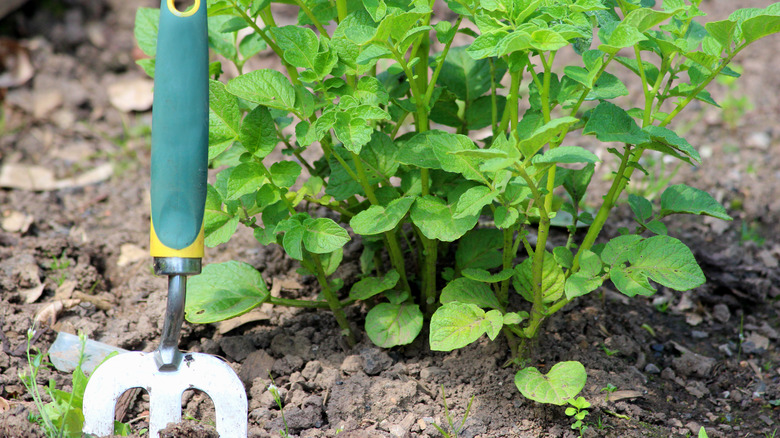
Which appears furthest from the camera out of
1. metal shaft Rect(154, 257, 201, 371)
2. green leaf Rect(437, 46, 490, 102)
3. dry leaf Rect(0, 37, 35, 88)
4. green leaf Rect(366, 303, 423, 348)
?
dry leaf Rect(0, 37, 35, 88)

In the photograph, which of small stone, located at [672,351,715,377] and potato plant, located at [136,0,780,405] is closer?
potato plant, located at [136,0,780,405]

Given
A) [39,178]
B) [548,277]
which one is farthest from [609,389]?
[39,178]

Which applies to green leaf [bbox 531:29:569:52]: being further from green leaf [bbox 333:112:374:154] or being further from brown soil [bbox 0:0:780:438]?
brown soil [bbox 0:0:780:438]

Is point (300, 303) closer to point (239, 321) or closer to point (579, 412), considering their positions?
point (239, 321)

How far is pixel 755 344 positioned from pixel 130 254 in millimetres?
1729

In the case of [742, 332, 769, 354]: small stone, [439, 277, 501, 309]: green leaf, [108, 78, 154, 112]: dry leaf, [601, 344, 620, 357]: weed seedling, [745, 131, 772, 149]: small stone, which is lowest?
[742, 332, 769, 354]: small stone

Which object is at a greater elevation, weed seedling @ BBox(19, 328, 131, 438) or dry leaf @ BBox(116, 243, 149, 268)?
weed seedling @ BBox(19, 328, 131, 438)

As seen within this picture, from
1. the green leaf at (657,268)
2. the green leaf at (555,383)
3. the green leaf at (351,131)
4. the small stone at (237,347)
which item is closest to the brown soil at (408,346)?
the small stone at (237,347)

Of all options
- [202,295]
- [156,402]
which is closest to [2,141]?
[202,295]

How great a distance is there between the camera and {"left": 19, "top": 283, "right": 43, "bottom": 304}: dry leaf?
1688 millimetres

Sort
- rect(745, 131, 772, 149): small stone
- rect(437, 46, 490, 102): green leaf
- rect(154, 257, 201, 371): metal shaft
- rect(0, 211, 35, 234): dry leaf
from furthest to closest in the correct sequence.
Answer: rect(745, 131, 772, 149): small stone → rect(0, 211, 35, 234): dry leaf → rect(437, 46, 490, 102): green leaf → rect(154, 257, 201, 371): metal shaft

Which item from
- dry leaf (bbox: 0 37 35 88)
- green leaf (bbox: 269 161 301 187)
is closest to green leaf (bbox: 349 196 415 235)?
green leaf (bbox: 269 161 301 187)

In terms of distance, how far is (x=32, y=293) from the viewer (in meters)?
1.70

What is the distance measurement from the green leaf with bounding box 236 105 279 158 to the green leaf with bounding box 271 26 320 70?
0.14m
